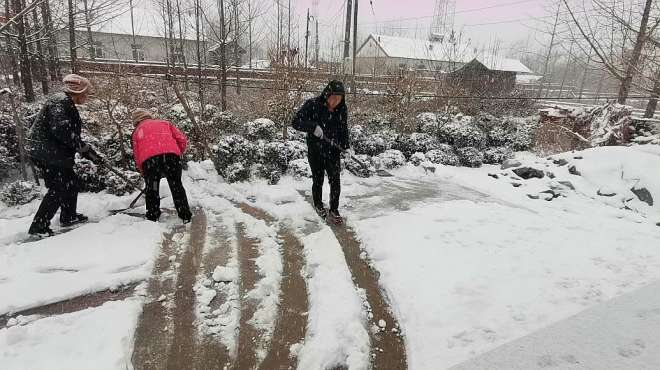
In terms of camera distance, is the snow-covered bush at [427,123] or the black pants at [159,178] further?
the snow-covered bush at [427,123]

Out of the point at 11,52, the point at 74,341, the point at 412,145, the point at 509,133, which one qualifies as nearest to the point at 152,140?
the point at 74,341

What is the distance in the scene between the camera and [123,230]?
4.16 m

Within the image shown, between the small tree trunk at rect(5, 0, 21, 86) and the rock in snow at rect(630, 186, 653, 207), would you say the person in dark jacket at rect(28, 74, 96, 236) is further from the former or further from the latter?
the rock in snow at rect(630, 186, 653, 207)

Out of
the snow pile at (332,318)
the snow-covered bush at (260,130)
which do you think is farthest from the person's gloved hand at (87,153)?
the snow-covered bush at (260,130)

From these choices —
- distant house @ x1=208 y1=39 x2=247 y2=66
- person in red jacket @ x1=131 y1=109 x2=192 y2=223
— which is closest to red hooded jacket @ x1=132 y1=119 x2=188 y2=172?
person in red jacket @ x1=131 y1=109 x2=192 y2=223

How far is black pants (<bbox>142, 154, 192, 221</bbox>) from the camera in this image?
415cm

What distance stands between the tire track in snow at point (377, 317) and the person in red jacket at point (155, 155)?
2062 mm

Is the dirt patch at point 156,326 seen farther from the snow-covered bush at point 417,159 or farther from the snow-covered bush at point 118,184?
the snow-covered bush at point 417,159

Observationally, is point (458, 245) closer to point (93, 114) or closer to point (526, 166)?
point (526, 166)

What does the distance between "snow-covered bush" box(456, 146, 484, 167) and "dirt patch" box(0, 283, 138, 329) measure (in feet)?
26.8

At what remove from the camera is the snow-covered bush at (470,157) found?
9.35 metres

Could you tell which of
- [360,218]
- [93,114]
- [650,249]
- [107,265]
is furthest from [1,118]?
[650,249]

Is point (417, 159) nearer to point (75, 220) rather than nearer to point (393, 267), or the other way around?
point (393, 267)

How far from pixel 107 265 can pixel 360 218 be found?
288 cm
